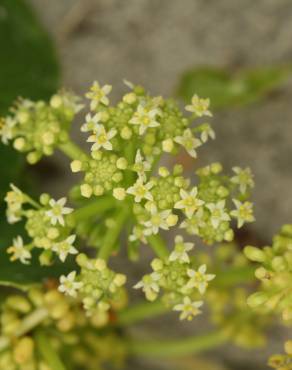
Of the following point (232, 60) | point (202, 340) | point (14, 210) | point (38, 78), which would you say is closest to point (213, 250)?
point (202, 340)

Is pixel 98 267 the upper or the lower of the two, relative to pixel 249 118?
lower

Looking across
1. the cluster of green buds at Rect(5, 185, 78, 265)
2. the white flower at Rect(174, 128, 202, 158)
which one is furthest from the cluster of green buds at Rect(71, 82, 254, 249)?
the cluster of green buds at Rect(5, 185, 78, 265)

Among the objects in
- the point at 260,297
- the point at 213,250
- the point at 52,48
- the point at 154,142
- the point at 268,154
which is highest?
the point at 52,48

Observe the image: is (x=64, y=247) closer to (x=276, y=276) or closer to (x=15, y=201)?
(x=15, y=201)

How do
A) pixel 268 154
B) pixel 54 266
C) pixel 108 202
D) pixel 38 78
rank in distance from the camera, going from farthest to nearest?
pixel 268 154 < pixel 38 78 < pixel 54 266 < pixel 108 202

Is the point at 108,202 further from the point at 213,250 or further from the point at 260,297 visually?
the point at 213,250

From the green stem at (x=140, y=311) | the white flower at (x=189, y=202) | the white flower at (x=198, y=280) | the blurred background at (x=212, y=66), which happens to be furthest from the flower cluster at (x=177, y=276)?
the blurred background at (x=212, y=66)
